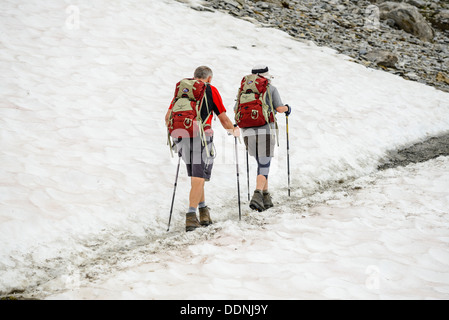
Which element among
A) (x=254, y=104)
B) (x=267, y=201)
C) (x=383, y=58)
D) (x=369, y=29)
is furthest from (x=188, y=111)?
(x=369, y=29)

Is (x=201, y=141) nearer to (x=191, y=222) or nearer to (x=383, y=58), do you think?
(x=191, y=222)

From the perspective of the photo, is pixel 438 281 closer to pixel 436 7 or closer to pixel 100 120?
pixel 100 120

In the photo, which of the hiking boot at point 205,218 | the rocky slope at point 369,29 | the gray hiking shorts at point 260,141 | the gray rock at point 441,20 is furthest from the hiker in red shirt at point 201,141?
the gray rock at point 441,20

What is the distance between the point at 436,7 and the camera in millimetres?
27234

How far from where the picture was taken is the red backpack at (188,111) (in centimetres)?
623

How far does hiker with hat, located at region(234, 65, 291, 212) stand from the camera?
7281mm

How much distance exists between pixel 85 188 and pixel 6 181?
4.25 ft

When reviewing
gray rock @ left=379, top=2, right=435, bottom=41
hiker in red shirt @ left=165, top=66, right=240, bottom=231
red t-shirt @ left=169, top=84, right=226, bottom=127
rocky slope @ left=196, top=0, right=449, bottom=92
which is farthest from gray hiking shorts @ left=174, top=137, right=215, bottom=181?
gray rock @ left=379, top=2, right=435, bottom=41

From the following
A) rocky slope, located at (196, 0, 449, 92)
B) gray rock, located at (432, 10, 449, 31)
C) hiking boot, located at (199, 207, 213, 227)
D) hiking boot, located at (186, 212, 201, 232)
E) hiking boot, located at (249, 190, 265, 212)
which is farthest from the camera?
gray rock, located at (432, 10, 449, 31)

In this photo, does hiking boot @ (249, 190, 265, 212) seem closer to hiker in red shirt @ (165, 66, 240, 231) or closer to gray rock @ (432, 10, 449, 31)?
hiker in red shirt @ (165, 66, 240, 231)

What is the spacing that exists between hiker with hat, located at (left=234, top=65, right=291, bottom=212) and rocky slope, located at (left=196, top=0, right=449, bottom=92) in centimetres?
1198

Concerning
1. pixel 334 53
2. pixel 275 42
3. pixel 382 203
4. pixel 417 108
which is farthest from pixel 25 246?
pixel 334 53

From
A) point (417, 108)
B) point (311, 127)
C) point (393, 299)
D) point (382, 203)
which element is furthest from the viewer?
point (417, 108)

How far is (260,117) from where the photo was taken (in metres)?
7.29
